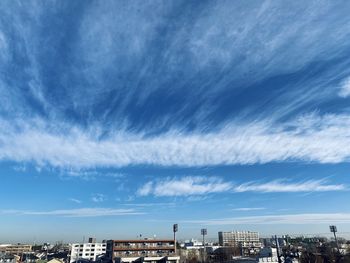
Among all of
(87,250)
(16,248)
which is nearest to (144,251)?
(87,250)

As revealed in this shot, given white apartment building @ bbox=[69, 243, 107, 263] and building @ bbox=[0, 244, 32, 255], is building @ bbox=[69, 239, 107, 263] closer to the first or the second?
white apartment building @ bbox=[69, 243, 107, 263]

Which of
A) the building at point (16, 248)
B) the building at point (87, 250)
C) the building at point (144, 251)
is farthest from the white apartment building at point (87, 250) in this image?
the building at point (16, 248)

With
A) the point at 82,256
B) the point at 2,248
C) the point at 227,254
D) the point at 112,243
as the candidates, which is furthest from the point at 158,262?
the point at 2,248

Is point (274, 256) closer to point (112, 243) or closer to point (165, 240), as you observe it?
point (165, 240)

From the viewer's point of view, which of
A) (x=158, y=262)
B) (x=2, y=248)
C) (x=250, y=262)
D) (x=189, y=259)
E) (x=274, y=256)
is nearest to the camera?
(x=250, y=262)

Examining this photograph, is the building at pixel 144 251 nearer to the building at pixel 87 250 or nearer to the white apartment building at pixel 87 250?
the building at pixel 87 250

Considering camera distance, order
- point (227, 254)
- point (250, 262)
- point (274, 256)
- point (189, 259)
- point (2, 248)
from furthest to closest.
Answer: point (2, 248) → point (227, 254) → point (189, 259) → point (274, 256) → point (250, 262)

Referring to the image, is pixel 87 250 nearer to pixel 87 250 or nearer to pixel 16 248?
pixel 87 250
